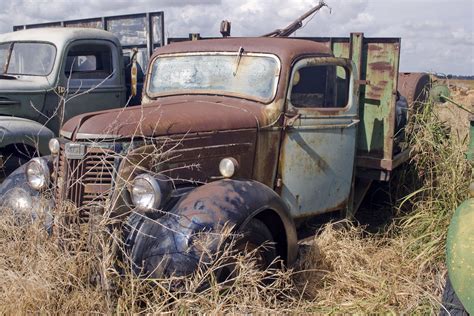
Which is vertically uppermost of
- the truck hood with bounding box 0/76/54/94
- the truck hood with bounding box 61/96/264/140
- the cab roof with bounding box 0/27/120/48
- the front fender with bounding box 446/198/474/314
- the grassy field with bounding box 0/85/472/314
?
the cab roof with bounding box 0/27/120/48

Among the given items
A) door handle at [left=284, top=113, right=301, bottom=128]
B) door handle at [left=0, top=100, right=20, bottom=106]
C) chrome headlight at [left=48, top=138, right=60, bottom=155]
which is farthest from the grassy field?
door handle at [left=0, top=100, right=20, bottom=106]

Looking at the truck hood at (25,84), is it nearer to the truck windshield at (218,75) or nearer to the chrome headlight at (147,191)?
the truck windshield at (218,75)

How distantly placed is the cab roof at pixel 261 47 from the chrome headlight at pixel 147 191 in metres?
1.56

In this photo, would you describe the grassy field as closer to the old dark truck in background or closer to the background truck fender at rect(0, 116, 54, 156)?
the background truck fender at rect(0, 116, 54, 156)

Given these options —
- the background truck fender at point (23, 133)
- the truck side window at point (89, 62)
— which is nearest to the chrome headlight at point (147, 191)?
the background truck fender at point (23, 133)

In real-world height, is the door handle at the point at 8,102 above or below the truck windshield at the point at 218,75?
below

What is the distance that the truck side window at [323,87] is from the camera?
14.8 ft

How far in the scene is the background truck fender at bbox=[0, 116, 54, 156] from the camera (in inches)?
214

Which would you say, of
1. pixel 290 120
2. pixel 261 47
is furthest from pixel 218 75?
pixel 290 120

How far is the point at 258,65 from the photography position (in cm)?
430

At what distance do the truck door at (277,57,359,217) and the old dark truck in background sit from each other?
2.35 m

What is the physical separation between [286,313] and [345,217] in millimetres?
1790

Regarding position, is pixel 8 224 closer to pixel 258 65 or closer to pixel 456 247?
pixel 258 65

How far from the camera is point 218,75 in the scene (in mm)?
4426
